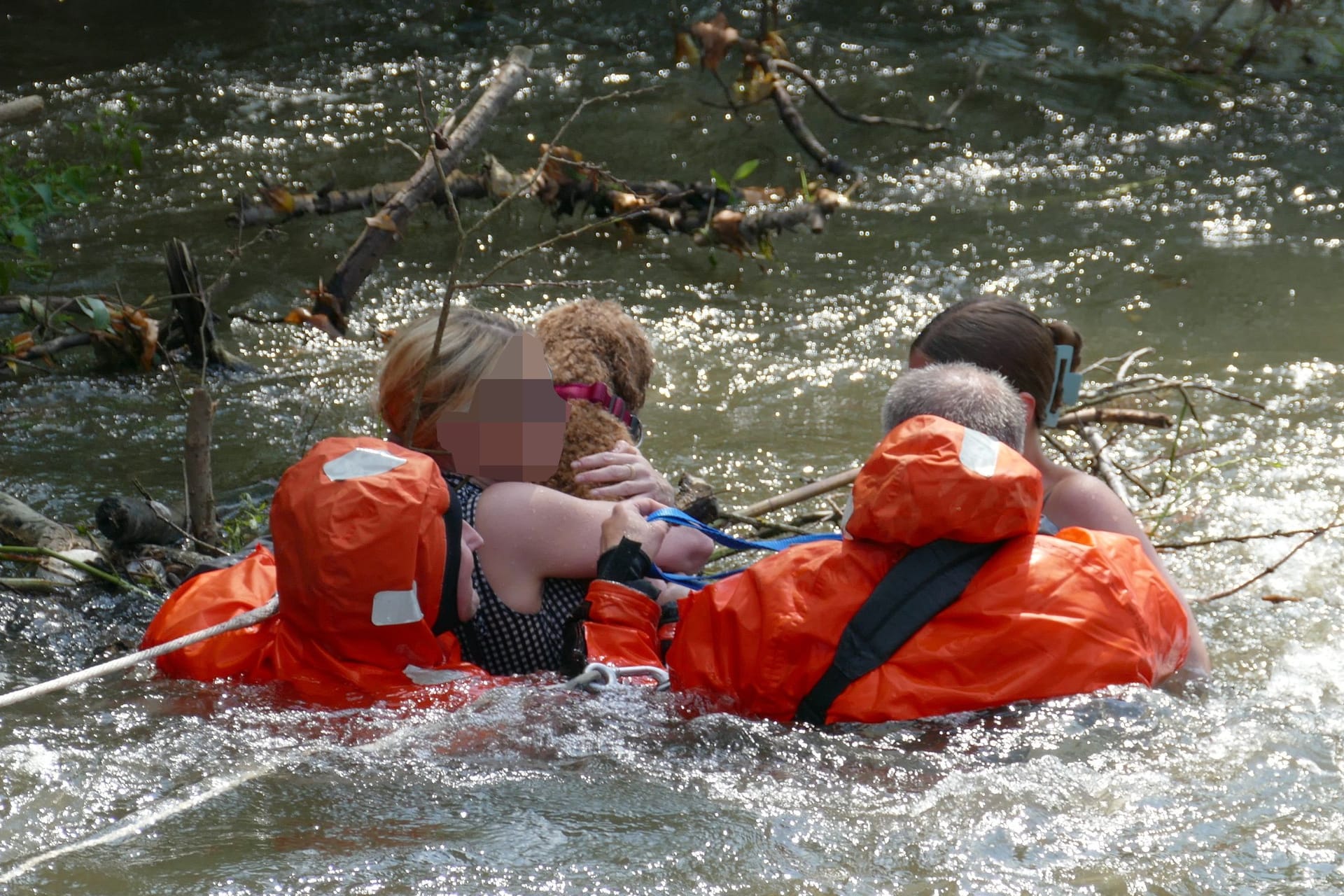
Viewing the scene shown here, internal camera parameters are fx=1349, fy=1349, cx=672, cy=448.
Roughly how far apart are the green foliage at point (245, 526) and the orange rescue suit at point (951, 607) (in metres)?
2.19

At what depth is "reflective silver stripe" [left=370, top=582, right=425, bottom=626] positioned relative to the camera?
306 centimetres

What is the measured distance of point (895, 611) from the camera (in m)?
2.99

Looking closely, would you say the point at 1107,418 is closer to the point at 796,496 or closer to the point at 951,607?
the point at 796,496

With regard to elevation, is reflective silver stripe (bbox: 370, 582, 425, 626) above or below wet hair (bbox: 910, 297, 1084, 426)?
below

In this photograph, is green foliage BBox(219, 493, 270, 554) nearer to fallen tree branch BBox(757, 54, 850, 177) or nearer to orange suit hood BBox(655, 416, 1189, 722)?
orange suit hood BBox(655, 416, 1189, 722)

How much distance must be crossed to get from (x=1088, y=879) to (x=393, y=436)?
6.89ft

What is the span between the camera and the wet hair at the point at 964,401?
3.36 metres

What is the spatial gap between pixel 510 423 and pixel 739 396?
3.12 meters

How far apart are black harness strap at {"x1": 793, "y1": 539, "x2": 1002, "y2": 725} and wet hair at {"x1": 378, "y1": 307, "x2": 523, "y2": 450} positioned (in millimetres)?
1228

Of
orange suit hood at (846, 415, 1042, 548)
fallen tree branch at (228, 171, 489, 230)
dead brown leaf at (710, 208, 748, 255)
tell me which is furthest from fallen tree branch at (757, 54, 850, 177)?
orange suit hood at (846, 415, 1042, 548)

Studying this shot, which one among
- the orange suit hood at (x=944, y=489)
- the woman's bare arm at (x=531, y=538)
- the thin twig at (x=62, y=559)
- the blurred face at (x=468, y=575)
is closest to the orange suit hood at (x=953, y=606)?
the orange suit hood at (x=944, y=489)

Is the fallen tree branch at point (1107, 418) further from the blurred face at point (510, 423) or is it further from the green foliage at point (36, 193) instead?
the green foliage at point (36, 193)

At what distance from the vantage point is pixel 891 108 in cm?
991

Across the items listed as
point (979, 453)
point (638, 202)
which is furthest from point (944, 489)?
point (638, 202)
